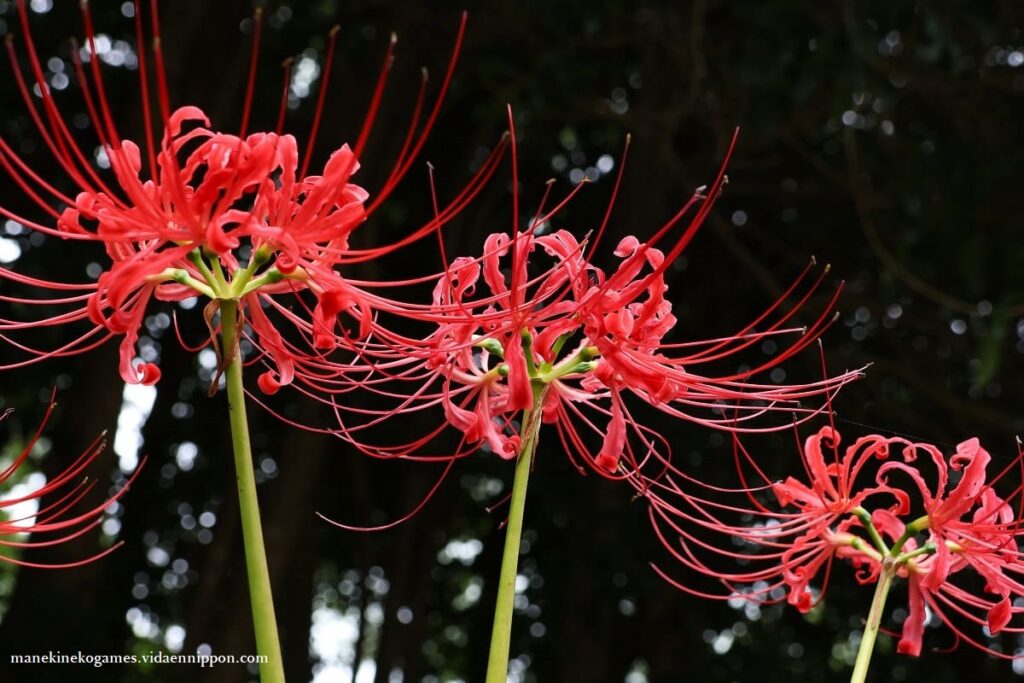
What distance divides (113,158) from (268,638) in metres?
0.40

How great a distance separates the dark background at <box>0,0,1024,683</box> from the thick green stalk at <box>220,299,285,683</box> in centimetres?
238

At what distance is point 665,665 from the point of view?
5.07 meters

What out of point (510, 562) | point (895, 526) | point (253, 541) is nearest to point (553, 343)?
point (510, 562)

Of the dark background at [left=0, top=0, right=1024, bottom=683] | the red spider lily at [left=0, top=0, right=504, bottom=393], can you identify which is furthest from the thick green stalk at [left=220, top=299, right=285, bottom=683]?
the dark background at [left=0, top=0, right=1024, bottom=683]

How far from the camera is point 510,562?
0.99m

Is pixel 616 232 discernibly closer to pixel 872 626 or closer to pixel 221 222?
pixel 872 626

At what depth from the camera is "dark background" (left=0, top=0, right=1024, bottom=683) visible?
3883 millimetres

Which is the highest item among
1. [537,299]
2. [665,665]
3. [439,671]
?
[537,299]

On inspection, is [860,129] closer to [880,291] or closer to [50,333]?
[880,291]

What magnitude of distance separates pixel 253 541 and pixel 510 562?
21 cm

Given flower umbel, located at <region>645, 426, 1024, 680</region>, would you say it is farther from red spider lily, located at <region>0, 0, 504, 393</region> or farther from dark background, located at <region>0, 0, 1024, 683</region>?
dark background, located at <region>0, 0, 1024, 683</region>

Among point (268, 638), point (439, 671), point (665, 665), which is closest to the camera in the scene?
point (268, 638)

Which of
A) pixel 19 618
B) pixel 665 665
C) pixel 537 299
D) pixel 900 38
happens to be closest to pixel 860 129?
pixel 900 38

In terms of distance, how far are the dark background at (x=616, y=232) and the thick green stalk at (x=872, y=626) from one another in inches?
83.4
